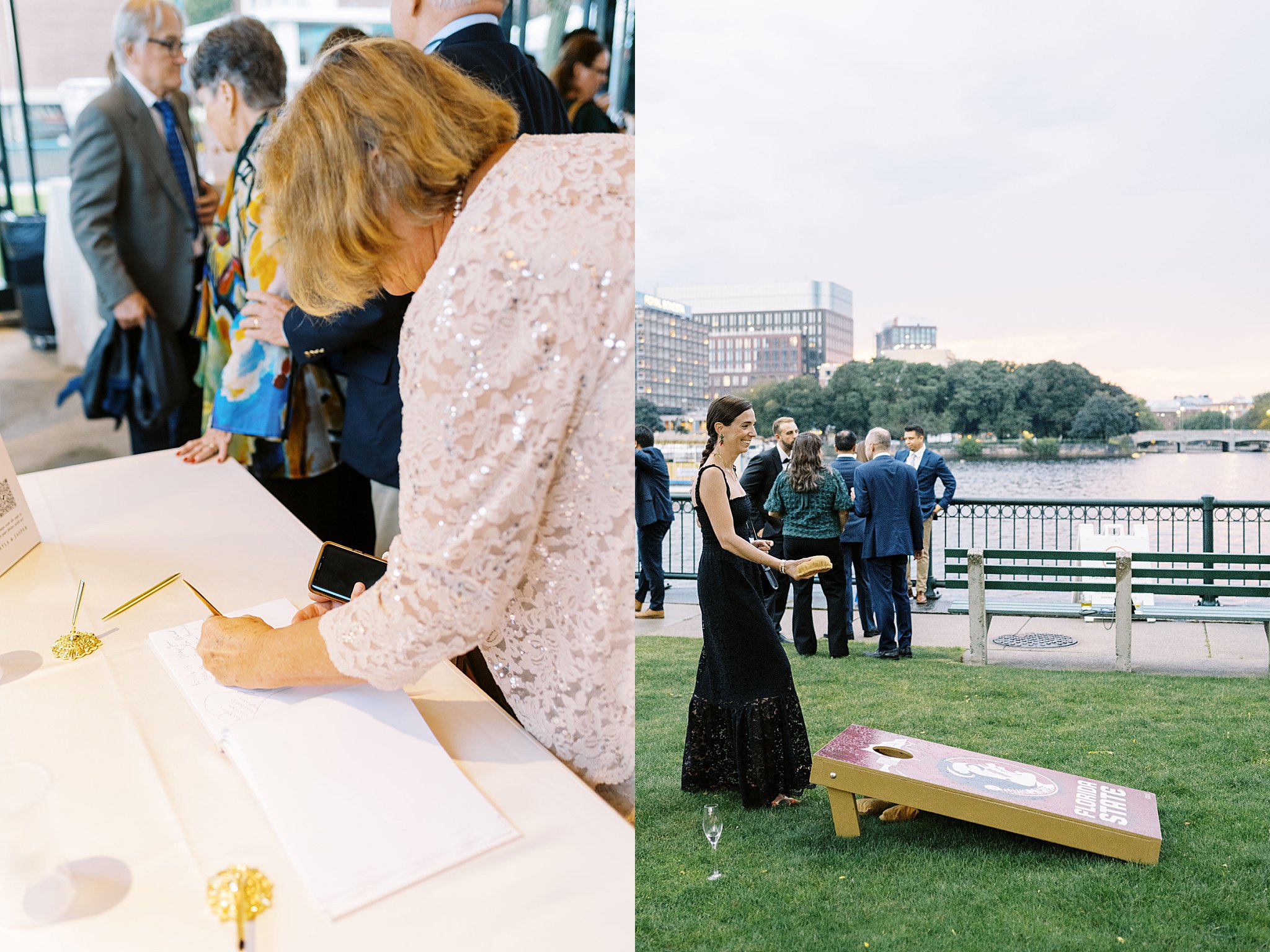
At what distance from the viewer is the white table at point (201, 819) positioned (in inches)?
25.3

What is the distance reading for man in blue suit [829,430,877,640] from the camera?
149 cm

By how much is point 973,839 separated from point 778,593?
58 cm

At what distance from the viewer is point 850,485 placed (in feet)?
4.97

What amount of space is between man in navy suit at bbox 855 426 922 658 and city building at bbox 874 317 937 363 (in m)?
0.17

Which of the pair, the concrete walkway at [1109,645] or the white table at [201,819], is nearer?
the white table at [201,819]

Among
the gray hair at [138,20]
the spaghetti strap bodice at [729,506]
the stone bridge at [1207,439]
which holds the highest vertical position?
the gray hair at [138,20]

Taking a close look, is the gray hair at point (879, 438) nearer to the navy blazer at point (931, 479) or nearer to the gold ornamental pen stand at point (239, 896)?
the navy blazer at point (931, 479)

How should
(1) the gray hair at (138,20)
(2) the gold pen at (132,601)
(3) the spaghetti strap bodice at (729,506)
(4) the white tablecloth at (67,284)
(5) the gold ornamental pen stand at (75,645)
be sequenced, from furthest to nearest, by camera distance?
(4) the white tablecloth at (67,284), (1) the gray hair at (138,20), (3) the spaghetti strap bodice at (729,506), (2) the gold pen at (132,601), (5) the gold ornamental pen stand at (75,645)

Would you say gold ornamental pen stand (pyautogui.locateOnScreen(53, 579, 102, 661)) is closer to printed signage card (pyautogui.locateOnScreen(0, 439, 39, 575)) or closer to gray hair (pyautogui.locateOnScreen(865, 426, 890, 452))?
printed signage card (pyautogui.locateOnScreen(0, 439, 39, 575))

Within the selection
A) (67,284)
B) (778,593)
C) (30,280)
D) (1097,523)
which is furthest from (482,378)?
(30,280)

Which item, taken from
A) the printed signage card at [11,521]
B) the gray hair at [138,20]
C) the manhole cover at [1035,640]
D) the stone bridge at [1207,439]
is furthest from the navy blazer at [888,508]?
the gray hair at [138,20]

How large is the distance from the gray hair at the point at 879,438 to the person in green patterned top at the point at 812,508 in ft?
0.33

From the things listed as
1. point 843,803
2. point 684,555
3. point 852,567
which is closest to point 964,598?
point 852,567

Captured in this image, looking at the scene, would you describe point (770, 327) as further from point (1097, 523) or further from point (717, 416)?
point (1097, 523)
